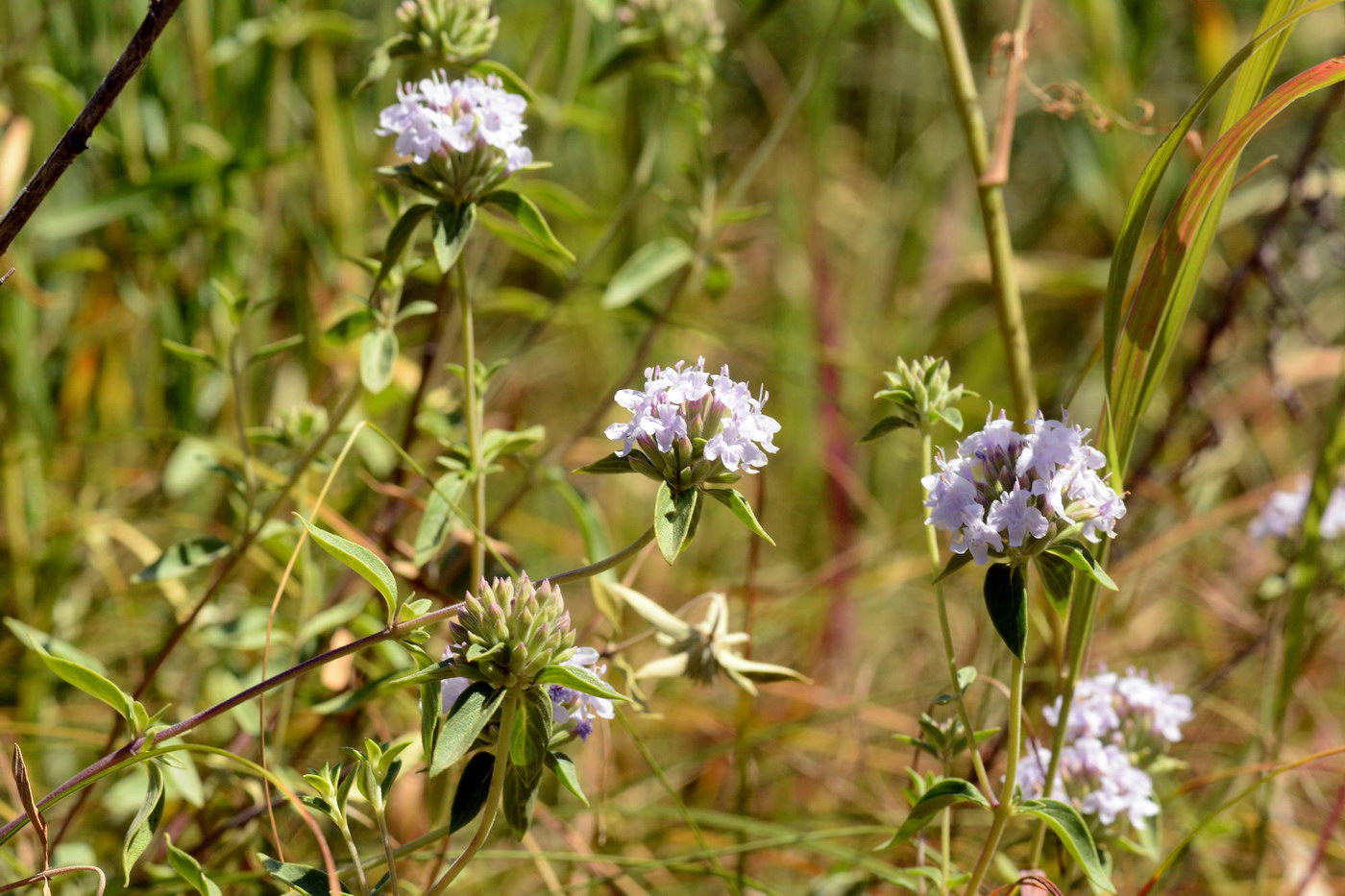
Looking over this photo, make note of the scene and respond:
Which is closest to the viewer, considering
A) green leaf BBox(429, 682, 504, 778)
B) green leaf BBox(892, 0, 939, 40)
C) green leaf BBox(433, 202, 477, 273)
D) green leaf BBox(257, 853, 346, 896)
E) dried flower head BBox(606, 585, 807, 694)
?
green leaf BBox(429, 682, 504, 778)

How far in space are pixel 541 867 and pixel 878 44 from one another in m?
3.11

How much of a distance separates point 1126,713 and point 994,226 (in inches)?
22.6

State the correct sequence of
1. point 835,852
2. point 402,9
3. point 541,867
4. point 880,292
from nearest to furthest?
1. point 402,9
2. point 835,852
3. point 541,867
4. point 880,292

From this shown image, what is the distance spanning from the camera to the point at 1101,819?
1.18 meters

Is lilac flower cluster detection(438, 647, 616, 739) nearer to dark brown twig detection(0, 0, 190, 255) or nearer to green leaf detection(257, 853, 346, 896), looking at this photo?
green leaf detection(257, 853, 346, 896)

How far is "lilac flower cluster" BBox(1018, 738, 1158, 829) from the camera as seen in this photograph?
3.93 ft

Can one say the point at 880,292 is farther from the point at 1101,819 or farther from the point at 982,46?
the point at 1101,819

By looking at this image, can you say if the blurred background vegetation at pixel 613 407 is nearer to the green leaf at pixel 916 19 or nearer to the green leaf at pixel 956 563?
the green leaf at pixel 916 19

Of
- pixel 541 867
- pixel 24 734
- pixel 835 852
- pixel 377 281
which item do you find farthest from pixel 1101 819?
pixel 24 734

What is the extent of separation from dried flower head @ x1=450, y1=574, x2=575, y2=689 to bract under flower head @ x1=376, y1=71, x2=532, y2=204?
0.42 metres

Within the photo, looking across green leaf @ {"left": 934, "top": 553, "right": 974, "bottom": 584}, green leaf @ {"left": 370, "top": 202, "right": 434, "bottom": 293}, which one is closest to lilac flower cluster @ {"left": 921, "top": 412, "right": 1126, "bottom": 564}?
green leaf @ {"left": 934, "top": 553, "right": 974, "bottom": 584}

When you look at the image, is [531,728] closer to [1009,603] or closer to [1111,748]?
[1009,603]

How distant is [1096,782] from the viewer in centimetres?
123

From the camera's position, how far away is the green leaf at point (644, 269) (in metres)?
1.68
